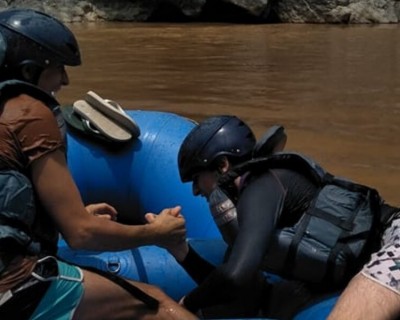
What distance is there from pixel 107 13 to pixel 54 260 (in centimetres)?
1720

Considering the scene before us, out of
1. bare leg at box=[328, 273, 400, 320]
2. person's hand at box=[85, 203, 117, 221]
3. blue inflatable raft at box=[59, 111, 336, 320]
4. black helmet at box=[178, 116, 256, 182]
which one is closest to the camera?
bare leg at box=[328, 273, 400, 320]

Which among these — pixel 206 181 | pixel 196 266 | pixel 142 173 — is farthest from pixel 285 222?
pixel 142 173

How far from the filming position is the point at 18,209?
232 cm

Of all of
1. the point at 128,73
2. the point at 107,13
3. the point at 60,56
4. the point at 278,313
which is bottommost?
the point at 107,13

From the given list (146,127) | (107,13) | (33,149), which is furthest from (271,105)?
(107,13)

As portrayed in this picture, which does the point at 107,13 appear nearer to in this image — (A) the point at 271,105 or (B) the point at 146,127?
(A) the point at 271,105

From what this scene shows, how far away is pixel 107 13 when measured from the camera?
19.2 m

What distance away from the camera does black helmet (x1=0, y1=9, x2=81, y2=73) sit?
250cm

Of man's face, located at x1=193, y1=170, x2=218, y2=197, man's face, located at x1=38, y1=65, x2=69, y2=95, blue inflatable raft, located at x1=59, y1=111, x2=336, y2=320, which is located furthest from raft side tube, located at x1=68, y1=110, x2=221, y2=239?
man's face, located at x1=38, y1=65, x2=69, y2=95

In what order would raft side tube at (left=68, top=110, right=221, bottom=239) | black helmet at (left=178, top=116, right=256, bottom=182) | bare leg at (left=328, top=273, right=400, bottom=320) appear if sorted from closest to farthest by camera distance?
bare leg at (left=328, top=273, right=400, bottom=320), black helmet at (left=178, top=116, right=256, bottom=182), raft side tube at (left=68, top=110, right=221, bottom=239)

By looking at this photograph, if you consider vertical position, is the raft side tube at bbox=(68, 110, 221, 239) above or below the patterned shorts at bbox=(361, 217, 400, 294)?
below

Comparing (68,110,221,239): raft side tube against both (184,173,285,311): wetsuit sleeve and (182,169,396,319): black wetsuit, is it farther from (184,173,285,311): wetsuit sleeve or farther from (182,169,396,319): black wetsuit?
(184,173,285,311): wetsuit sleeve

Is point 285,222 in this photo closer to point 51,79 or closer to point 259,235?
point 259,235

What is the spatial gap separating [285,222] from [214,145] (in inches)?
14.5
